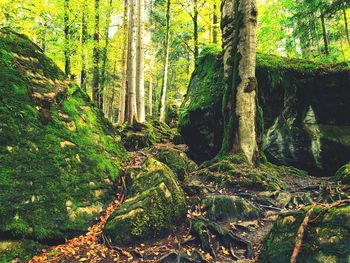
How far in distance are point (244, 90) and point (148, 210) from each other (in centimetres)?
422

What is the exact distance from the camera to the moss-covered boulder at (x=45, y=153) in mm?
4480

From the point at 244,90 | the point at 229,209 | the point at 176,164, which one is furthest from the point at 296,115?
the point at 229,209

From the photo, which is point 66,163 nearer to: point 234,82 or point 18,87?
point 18,87

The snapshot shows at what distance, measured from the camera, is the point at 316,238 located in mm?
2859

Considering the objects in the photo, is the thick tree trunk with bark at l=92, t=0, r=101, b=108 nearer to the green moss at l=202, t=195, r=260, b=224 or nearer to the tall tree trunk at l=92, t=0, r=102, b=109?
the tall tree trunk at l=92, t=0, r=102, b=109

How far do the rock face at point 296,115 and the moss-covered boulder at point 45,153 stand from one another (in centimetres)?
367

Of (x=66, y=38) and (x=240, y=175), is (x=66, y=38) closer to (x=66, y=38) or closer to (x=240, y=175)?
(x=66, y=38)

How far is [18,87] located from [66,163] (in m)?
1.79

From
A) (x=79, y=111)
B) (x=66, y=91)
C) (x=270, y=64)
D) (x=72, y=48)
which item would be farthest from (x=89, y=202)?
(x=72, y=48)

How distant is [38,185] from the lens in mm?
4820

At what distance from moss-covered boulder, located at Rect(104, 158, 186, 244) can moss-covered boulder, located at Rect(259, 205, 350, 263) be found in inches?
70.0

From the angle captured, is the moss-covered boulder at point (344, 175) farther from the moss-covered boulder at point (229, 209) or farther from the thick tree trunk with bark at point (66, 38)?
the thick tree trunk with bark at point (66, 38)

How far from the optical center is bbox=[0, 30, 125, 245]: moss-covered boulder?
448cm

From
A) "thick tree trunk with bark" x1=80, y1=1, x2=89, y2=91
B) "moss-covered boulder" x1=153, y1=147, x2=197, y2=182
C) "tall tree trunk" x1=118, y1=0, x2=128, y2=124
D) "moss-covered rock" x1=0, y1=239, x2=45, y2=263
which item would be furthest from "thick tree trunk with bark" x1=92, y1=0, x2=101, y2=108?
"moss-covered rock" x1=0, y1=239, x2=45, y2=263
